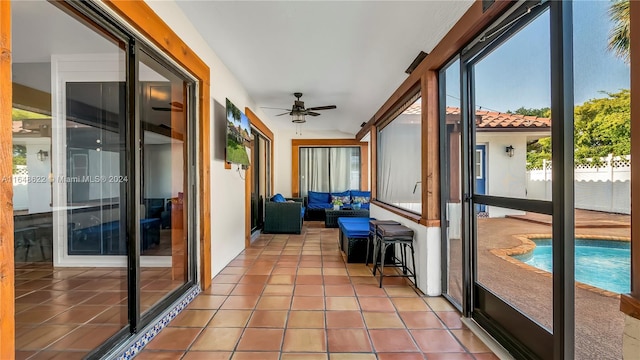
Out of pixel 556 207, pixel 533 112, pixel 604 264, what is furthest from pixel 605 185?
pixel 533 112

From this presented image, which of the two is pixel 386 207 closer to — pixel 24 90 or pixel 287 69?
pixel 287 69

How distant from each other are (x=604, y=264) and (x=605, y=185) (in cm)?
38

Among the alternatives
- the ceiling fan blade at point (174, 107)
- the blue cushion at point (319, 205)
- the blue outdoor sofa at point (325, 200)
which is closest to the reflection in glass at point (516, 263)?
the ceiling fan blade at point (174, 107)

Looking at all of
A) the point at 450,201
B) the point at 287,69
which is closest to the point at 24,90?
the point at 287,69

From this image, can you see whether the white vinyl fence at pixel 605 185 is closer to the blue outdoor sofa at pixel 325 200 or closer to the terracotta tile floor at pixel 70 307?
the terracotta tile floor at pixel 70 307

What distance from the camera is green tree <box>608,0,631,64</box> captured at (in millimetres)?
1254

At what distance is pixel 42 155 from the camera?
67.3 inches

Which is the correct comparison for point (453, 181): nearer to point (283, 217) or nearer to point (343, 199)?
point (283, 217)

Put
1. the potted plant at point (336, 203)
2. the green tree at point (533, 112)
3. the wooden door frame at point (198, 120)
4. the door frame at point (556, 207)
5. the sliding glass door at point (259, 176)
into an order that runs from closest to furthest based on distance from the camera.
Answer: the wooden door frame at point (198, 120) < the door frame at point (556, 207) < the green tree at point (533, 112) < the sliding glass door at point (259, 176) < the potted plant at point (336, 203)

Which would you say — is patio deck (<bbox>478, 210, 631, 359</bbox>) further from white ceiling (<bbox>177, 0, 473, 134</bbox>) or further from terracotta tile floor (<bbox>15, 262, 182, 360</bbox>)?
terracotta tile floor (<bbox>15, 262, 182, 360</bbox>)

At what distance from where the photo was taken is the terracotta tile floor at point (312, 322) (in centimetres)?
195

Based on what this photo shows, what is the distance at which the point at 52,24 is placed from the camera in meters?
1.86

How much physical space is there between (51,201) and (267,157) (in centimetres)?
566

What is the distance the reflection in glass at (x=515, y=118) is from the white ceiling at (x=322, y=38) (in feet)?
1.68
